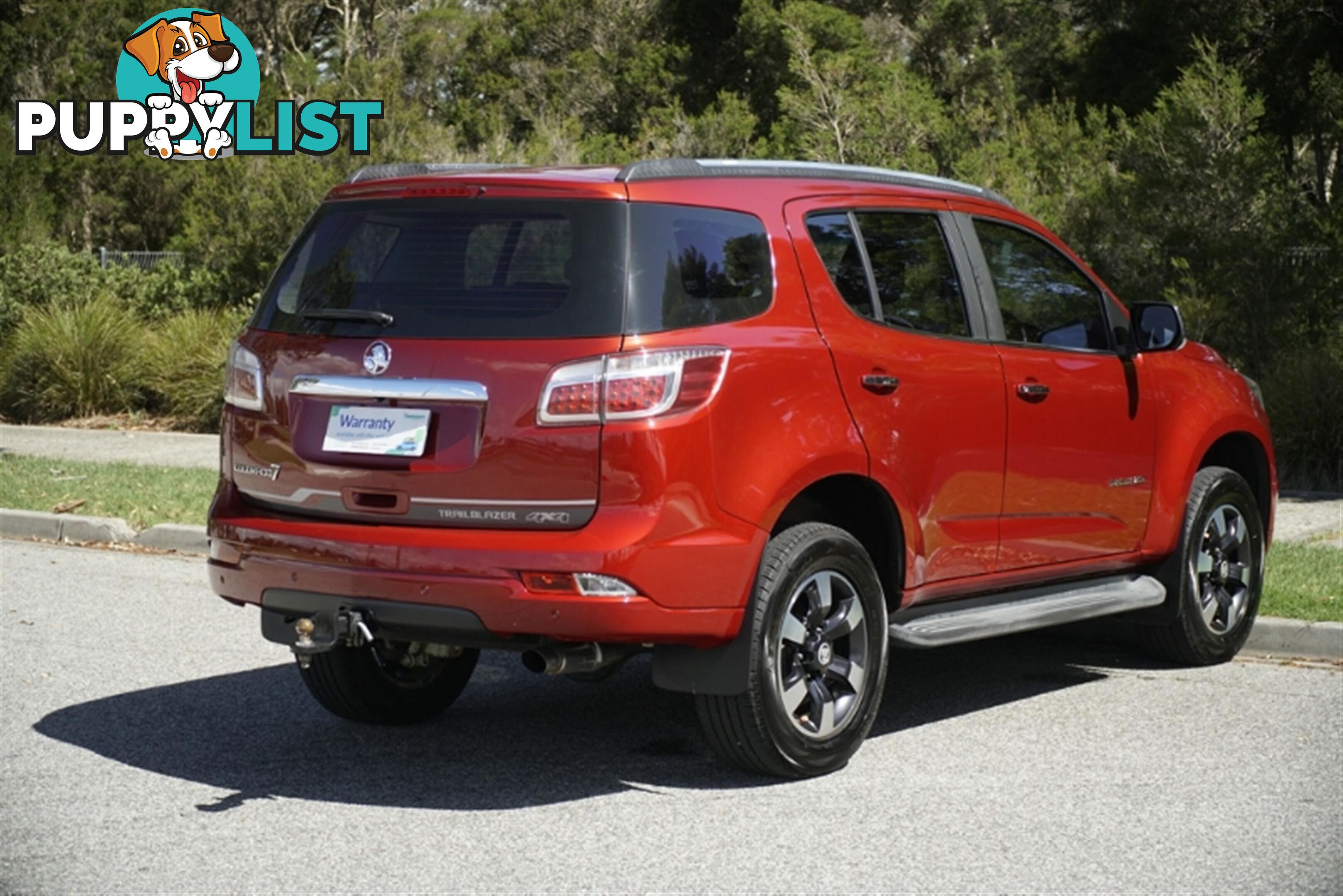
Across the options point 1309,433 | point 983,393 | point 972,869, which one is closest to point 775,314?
point 983,393

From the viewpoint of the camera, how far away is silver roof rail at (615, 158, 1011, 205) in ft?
19.3

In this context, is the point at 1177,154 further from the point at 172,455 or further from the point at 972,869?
the point at 972,869

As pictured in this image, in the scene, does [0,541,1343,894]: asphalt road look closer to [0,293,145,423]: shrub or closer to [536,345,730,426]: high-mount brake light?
[536,345,730,426]: high-mount brake light

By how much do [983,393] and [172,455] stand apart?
1048cm

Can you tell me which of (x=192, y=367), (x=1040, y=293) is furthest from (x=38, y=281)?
(x=1040, y=293)

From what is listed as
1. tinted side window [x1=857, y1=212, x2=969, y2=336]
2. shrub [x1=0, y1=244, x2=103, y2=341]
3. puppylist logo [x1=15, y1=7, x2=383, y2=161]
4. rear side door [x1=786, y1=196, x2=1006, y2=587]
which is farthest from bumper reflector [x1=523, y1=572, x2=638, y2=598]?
puppylist logo [x1=15, y1=7, x2=383, y2=161]

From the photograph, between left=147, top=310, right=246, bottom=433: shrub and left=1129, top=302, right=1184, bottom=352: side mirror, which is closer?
left=1129, top=302, right=1184, bottom=352: side mirror

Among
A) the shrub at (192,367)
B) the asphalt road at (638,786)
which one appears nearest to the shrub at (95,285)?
the shrub at (192,367)

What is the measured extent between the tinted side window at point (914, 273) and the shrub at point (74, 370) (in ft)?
45.7

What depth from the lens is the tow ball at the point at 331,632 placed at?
568 cm

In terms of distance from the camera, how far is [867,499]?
640cm

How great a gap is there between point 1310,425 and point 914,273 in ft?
28.0

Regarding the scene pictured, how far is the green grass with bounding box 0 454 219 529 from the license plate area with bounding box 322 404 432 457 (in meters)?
5.94

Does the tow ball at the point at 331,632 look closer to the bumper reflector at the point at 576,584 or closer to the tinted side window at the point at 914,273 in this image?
the bumper reflector at the point at 576,584
